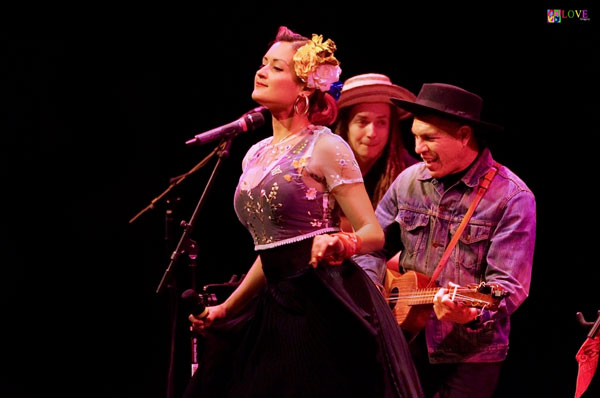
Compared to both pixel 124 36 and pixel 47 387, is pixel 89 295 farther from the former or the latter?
pixel 124 36

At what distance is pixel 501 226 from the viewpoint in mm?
3195

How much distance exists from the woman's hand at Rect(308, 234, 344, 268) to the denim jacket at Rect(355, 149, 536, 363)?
3.02 feet

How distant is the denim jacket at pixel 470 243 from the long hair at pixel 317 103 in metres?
0.72

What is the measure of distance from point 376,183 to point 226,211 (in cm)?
114

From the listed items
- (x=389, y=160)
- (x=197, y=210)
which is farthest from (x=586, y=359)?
(x=389, y=160)

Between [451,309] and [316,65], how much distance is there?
102 cm

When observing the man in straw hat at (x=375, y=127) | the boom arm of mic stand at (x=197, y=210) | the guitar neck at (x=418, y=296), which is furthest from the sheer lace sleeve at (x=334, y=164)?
the man in straw hat at (x=375, y=127)

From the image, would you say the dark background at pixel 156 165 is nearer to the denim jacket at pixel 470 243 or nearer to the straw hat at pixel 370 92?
the straw hat at pixel 370 92

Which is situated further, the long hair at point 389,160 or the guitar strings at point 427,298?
the long hair at point 389,160

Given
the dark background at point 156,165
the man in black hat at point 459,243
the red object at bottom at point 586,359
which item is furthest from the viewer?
the dark background at point 156,165

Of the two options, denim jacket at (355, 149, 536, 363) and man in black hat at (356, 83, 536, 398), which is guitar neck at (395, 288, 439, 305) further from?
denim jacket at (355, 149, 536, 363)

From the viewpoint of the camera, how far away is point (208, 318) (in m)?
2.88

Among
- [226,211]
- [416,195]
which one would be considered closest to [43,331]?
[226,211]

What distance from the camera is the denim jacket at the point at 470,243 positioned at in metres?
3.13
